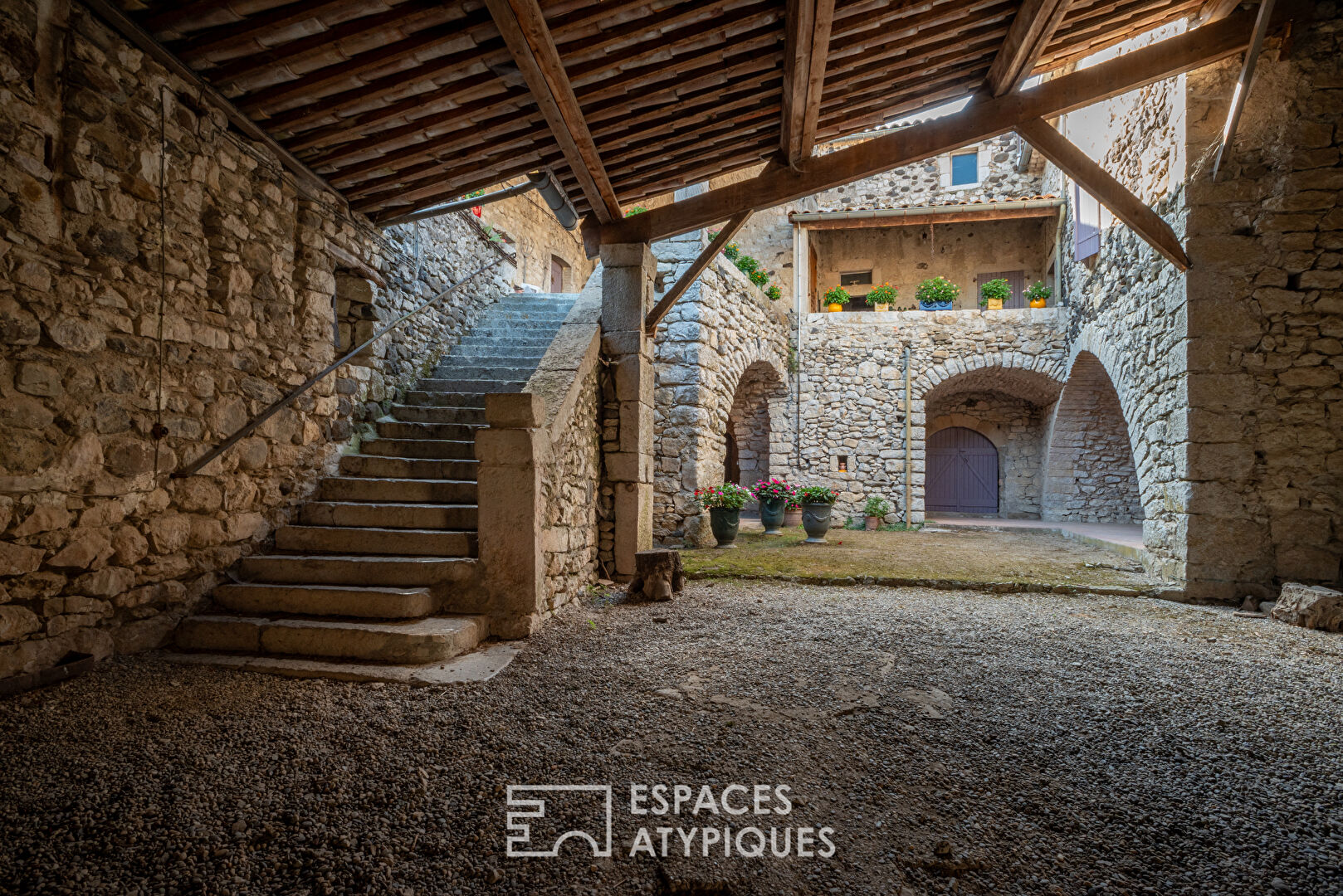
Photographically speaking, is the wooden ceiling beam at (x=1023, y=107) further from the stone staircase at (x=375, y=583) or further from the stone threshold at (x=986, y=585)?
the stone staircase at (x=375, y=583)

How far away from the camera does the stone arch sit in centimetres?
1048

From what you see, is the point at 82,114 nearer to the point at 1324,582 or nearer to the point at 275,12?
the point at 275,12

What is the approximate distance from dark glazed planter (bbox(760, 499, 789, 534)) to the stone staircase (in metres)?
5.19

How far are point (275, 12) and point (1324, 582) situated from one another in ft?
23.9

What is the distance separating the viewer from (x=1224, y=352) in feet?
15.3

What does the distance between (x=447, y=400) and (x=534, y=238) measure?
7784 millimetres

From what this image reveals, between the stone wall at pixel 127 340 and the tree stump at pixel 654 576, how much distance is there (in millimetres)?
2321

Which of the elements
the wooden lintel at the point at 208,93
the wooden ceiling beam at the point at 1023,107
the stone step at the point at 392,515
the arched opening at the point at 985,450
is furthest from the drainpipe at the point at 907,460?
the wooden lintel at the point at 208,93

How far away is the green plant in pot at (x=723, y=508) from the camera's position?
7254mm

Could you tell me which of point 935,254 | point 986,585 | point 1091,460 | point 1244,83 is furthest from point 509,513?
point 935,254

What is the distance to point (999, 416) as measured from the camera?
1266 cm

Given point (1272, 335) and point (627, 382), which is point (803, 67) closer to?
point (627, 382)

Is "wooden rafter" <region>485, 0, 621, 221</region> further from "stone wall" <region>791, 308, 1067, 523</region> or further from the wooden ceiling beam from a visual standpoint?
"stone wall" <region>791, 308, 1067, 523</region>

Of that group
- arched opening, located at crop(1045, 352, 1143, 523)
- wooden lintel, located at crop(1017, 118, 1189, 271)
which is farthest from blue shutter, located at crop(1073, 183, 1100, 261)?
wooden lintel, located at crop(1017, 118, 1189, 271)
